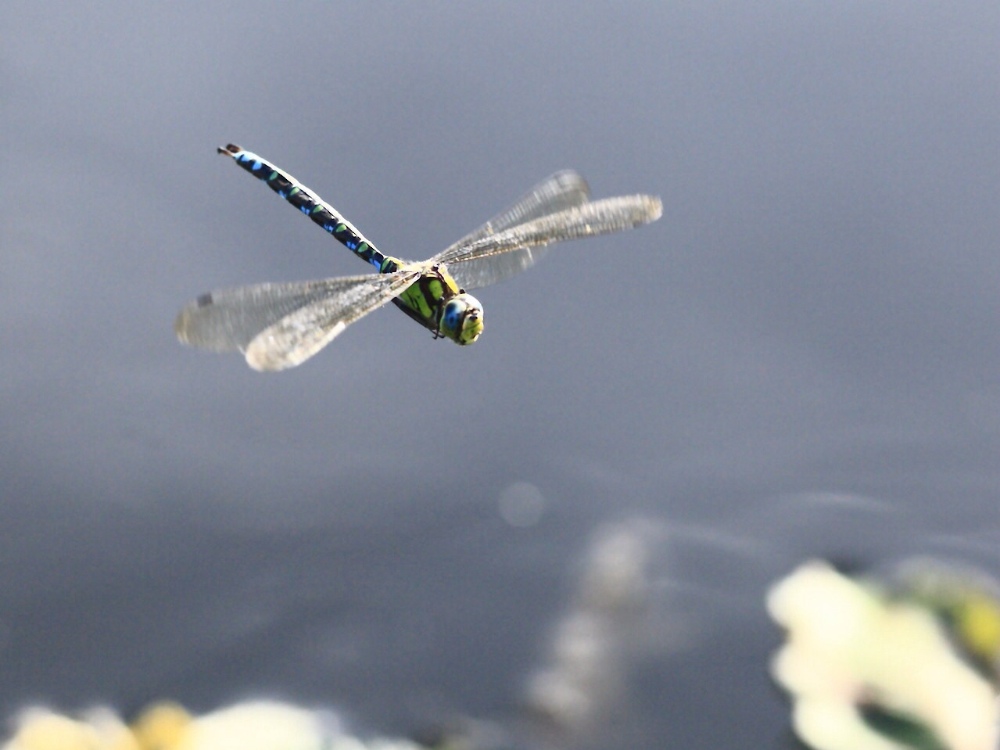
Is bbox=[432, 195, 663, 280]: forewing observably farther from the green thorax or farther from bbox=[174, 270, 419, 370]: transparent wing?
bbox=[174, 270, 419, 370]: transparent wing

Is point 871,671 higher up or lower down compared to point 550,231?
lower down

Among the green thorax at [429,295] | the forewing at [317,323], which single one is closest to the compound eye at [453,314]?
the green thorax at [429,295]

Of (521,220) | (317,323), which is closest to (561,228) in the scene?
(521,220)

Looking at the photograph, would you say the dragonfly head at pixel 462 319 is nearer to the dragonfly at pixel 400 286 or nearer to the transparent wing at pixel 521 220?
→ the dragonfly at pixel 400 286

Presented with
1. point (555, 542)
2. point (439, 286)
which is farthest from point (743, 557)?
point (439, 286)

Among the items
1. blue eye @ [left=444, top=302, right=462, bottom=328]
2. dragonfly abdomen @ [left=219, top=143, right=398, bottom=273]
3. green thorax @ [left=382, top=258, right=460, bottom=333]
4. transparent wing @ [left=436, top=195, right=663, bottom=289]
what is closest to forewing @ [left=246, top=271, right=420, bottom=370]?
green thorax @ [left=382, top=258, right=460, bottom=333]

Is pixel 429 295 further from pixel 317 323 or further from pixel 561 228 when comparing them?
pixel 561 228

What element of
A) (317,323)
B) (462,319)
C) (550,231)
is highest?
(550,231)

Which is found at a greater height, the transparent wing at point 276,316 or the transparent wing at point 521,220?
the transparent wing at point 521,220
